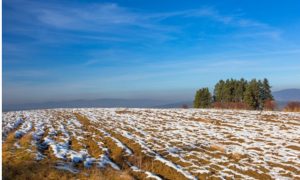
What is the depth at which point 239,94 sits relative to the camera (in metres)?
120

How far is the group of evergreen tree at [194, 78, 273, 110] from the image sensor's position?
361ft

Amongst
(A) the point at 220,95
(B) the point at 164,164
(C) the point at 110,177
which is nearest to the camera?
(C) the point at 110,177

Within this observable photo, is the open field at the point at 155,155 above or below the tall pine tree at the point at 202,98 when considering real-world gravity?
below

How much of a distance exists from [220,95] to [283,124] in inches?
3854

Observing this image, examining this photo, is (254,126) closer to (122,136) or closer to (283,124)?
(283,124)

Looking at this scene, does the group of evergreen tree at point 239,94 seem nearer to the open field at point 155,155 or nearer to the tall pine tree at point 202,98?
the tall pine tree at point 202,98

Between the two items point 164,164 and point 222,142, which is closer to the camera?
point 164,164

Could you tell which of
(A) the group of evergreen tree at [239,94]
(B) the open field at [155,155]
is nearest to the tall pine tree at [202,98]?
(A) the group of evergreen tree at [239,94]

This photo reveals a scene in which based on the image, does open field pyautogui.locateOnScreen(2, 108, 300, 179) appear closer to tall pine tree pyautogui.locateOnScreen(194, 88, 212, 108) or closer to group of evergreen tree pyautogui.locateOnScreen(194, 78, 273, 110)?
group of evergreen tree pyautogui.locateOnScreen(194, 78, 273, 110)

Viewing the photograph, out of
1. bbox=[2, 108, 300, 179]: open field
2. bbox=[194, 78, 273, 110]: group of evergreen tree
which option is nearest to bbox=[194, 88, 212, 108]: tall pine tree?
bbox=[194, 78, 273, 110]: group of evergreen tree

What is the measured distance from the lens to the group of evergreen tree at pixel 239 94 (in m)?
110

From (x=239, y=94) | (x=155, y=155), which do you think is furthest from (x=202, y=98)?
(x=155, y=155)

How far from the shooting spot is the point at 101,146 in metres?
18.2

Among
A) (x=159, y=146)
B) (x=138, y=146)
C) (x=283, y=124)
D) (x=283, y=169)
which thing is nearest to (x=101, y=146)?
(x=138, y=146)
